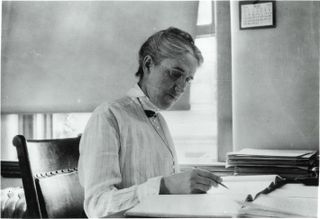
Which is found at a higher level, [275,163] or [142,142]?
[142,142]

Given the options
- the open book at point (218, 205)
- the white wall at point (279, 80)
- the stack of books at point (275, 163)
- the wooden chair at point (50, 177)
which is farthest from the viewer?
the white wall at point (279, 80)

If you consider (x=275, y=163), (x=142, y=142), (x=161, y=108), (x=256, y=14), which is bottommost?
(x=275, y=163)

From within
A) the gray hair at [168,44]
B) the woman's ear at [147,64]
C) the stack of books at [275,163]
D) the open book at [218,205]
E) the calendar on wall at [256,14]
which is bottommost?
the stack of books at [275,163]

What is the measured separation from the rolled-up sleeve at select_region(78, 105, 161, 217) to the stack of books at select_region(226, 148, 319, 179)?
23.2 inches

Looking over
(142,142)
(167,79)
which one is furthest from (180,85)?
(142,142)

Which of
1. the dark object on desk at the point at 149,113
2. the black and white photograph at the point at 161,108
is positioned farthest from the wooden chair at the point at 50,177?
the dark object on desk at the point at 149,113

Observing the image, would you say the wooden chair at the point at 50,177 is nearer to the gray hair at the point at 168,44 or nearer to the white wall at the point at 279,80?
the gray hair at the point at 168,44

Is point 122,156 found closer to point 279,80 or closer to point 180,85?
point 180,85

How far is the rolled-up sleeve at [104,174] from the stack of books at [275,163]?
589 millimetres

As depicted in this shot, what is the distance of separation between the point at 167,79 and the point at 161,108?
108mm

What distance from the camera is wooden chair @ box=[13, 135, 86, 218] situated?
1.09 meters

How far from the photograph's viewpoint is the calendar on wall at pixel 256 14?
177cm

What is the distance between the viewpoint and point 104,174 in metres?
1.02

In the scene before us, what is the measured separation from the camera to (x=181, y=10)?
6.45 ft
